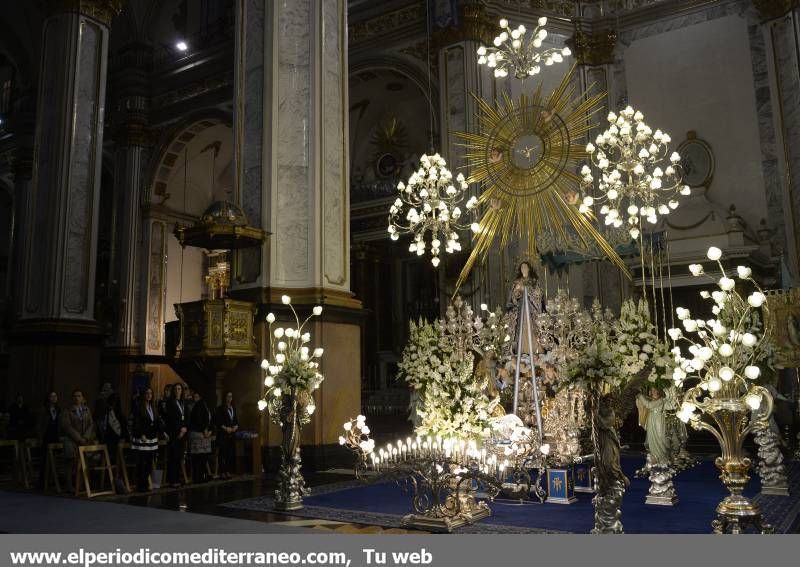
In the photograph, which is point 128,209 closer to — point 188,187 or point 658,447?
point 188,187

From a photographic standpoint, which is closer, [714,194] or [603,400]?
[603,400]

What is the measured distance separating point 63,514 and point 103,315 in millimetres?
14586

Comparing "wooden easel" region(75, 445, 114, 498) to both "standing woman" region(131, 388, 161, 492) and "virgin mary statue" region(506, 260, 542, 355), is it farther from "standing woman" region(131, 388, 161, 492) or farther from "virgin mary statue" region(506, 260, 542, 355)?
"virgin mary statue" region(506, 260, 542, 355)

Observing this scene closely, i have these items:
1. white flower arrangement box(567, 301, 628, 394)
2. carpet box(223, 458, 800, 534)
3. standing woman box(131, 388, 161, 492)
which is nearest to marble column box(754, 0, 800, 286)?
carpet box(223, 458, 800, 534)

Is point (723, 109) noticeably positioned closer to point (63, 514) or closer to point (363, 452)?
point (363, 452)

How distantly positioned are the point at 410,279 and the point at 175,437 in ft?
40.1

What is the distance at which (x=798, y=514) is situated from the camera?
6633 mm

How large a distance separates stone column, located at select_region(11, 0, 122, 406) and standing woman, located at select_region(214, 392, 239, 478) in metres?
4.59

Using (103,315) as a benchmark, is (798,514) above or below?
below

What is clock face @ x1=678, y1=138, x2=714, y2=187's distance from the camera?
14.8m

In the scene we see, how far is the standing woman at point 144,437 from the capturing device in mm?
8531

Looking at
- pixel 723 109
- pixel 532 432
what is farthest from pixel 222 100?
pixel 532 432

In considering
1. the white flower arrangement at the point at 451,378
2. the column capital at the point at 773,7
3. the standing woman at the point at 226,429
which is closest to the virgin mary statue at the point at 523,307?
the white flower arrangement at the point at 451,378

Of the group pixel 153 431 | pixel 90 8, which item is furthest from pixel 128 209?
pixel 153 431
